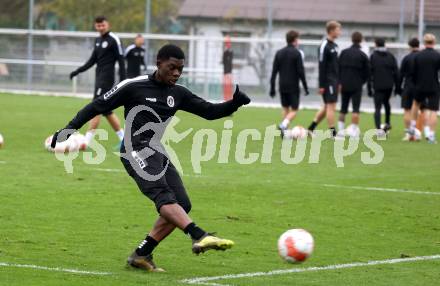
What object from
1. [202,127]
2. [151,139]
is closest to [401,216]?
[151,139]

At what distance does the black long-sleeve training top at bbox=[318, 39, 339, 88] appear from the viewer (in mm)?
23953

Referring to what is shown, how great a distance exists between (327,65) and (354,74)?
117 cm

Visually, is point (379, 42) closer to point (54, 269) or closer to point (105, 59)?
point (105, 59)

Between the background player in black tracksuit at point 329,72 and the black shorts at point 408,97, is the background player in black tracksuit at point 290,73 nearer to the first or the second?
the background player in black tracksuit at point 329,72

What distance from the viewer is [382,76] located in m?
25.5

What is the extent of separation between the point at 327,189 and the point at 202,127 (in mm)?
12072

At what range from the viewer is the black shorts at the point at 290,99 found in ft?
79.5

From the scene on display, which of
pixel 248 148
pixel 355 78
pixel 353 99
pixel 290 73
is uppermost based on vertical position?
pixel 290 73

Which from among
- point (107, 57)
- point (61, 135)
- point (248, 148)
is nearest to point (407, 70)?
point (248, 148)

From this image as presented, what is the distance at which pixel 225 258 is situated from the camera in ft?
32.9

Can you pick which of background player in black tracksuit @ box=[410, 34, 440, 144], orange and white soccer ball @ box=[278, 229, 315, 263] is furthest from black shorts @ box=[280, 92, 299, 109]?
orange and white soccer ball @ box=[278, 229, 315, 263]

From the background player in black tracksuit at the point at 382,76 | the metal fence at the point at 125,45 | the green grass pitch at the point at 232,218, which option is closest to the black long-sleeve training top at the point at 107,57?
the green grass pitch at the point at 232,218

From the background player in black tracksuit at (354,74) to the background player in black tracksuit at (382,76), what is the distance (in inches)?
22.8

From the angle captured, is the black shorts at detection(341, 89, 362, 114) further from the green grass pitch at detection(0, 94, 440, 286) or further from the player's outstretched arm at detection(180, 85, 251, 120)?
the player's outstretched arm at detection(180, 85, 251, 120)
